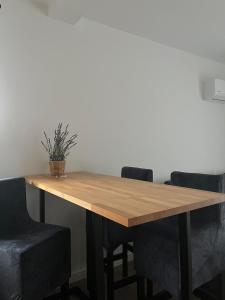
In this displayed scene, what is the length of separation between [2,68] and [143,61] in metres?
1.61

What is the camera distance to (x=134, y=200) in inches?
46.1

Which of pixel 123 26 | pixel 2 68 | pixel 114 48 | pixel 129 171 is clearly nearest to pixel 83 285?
pixel 129 171

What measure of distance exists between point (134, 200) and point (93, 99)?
1606mm

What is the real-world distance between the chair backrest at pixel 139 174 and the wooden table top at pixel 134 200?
39 cm

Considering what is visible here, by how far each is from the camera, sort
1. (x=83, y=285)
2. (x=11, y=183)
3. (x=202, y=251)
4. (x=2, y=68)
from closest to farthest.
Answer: (x=202, y=251)
(x=11, y=183)
(x=2, y=68)
(x=83, y=285)

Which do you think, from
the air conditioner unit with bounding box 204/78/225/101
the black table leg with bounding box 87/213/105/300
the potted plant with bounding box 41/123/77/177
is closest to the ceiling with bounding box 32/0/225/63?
the air conditioner unit with bounding box 204/78/225/101

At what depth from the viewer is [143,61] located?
117 inches

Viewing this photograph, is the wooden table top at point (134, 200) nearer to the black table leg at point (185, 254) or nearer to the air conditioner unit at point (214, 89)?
the black table leg at point (185, 254)

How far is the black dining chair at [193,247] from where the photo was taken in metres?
1.35

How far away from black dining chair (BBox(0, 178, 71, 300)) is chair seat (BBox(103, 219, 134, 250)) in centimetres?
30

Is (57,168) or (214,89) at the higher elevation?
(214,89)

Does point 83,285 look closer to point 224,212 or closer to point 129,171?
point 129,171

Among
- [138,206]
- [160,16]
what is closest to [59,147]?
[138,206]

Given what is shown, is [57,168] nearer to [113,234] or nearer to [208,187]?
[113,234]
